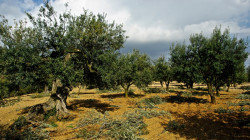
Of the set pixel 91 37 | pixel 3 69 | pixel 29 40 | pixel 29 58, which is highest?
pixel 91 37

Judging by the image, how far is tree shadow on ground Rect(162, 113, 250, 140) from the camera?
825 centimetres

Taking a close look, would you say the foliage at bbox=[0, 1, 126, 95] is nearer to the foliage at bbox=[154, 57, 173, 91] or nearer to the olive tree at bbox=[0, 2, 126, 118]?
the olive tree at bbox=[0, 2, 126, 118]

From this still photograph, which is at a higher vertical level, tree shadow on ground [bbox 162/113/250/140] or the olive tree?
the olive tree

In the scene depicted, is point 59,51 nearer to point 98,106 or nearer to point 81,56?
point 81,56

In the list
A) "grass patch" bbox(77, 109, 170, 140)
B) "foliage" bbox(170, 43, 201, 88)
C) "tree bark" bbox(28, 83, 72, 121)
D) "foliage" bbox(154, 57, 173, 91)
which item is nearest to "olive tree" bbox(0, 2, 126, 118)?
"tree bark" bbox(28, 83, 72, 121)

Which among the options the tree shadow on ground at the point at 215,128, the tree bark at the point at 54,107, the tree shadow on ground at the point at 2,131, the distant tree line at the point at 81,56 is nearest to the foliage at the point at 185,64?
the distant tree line at the point at 81,56

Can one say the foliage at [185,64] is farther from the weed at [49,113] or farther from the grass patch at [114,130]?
the weed at [49,113]

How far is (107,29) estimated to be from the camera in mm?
14016

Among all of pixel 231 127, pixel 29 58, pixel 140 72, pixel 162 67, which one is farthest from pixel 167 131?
pixel 162 67

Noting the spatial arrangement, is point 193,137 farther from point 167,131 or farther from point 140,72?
point 140,72

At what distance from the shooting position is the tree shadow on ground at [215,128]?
8.25m

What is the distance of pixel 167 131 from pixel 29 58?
38.6 ft

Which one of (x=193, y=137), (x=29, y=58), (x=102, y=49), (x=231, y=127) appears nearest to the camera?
(x=193, y=137)

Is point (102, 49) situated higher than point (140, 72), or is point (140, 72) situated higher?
point (102, 49)
